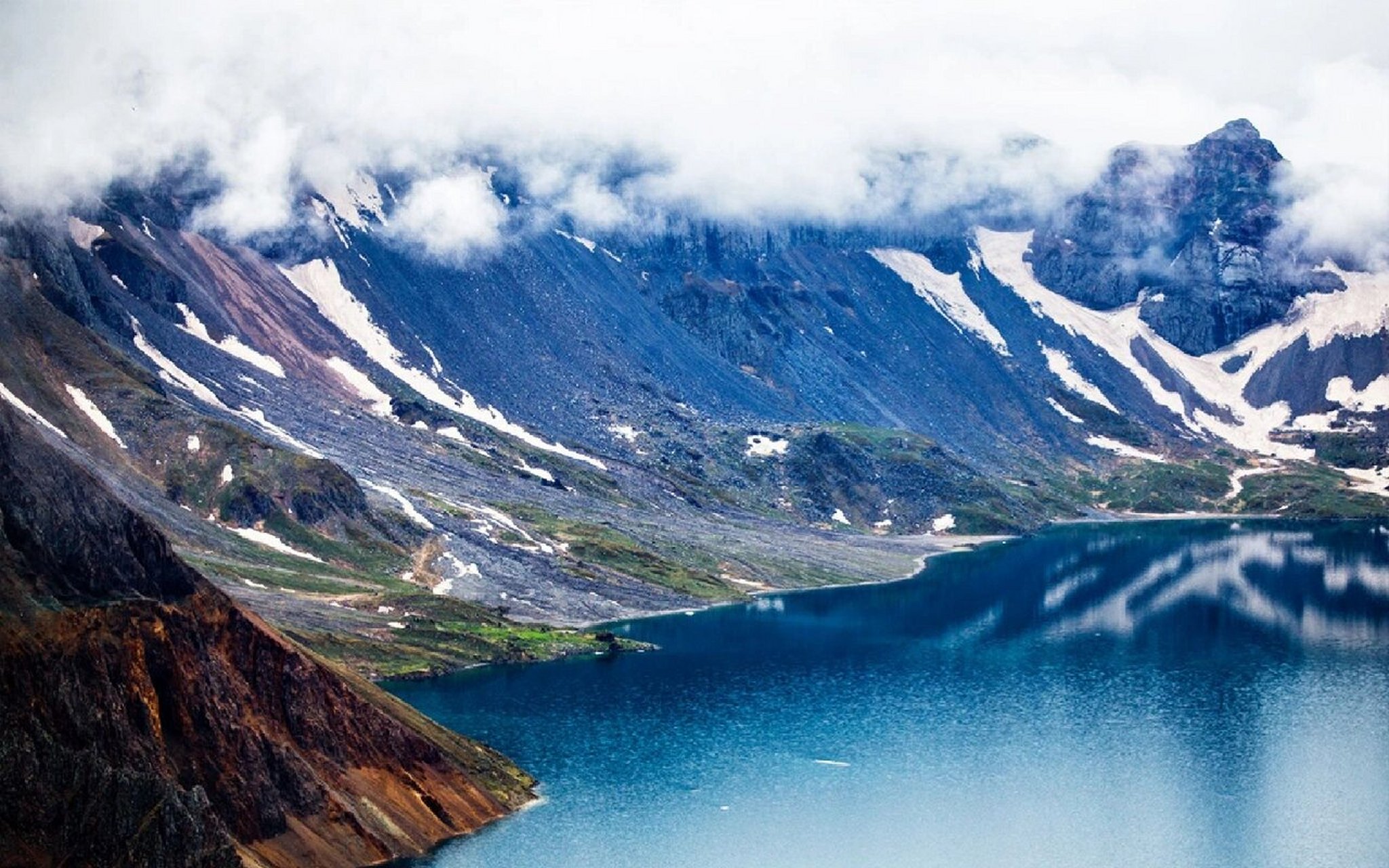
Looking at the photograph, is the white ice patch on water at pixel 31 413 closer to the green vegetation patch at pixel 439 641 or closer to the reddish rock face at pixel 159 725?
the green vegetation patch at pixel 439 641

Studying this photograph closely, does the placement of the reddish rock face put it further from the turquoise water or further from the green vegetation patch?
the green vegetation patch

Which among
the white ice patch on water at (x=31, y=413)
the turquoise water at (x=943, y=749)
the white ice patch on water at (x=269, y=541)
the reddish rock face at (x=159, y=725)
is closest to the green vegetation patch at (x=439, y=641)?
the turquoise water at (x=943, y=749)

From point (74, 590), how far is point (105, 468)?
11619cm

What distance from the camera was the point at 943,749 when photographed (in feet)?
417

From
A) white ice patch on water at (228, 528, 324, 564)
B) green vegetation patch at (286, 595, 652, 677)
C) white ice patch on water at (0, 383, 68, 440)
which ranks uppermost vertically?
white ice patch on water at (0, 383, 68, 440)

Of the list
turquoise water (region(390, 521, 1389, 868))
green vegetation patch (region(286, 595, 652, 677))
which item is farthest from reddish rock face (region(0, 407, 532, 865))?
green vegetation patch (region(286, 595, 652, 677))

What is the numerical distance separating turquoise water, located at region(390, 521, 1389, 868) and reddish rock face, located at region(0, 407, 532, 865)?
22.1 ft

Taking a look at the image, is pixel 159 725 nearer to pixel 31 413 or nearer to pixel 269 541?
pixel 269 541

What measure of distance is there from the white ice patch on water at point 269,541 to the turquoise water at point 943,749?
39381 mm

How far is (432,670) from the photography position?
155625mm

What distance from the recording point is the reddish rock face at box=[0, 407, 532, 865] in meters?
70.4

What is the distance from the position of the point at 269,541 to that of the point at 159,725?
119664 millimetres

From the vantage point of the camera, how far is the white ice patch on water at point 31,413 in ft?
609

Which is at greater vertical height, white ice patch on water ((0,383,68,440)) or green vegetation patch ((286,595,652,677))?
white ice patch on water ((0,383,68,440))
